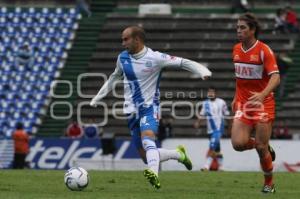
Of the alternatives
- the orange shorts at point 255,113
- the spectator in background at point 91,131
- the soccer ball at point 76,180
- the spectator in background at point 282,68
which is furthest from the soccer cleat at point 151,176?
the spectator in background at point 282,68

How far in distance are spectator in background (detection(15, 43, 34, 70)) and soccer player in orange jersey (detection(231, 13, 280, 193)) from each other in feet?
76.3

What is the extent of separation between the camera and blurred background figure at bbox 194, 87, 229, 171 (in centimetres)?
2669

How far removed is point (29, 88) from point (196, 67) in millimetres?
22189

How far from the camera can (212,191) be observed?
14.7 m

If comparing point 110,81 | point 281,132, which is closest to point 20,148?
point 281,132

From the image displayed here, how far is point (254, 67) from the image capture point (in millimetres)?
14125

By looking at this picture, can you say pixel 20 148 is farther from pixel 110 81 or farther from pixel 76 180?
pixel 76 180

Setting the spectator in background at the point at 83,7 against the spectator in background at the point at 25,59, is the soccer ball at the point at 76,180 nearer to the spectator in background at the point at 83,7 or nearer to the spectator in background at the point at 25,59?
the spectator in background at the point at 25,59

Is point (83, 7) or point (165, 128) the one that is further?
point (83, 7)

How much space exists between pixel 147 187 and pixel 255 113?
7.82 ft

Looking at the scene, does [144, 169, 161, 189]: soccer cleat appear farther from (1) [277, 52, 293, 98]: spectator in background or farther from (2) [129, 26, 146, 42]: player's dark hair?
(1) [277, 52, 293, 98]: spectator in background

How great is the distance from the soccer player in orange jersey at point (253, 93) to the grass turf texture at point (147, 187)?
0.71 m

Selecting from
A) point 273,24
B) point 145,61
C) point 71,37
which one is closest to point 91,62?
point 71,37

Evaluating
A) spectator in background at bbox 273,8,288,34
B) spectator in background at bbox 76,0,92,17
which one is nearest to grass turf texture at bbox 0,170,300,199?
spectator in background at bbox 273,8,288,34
